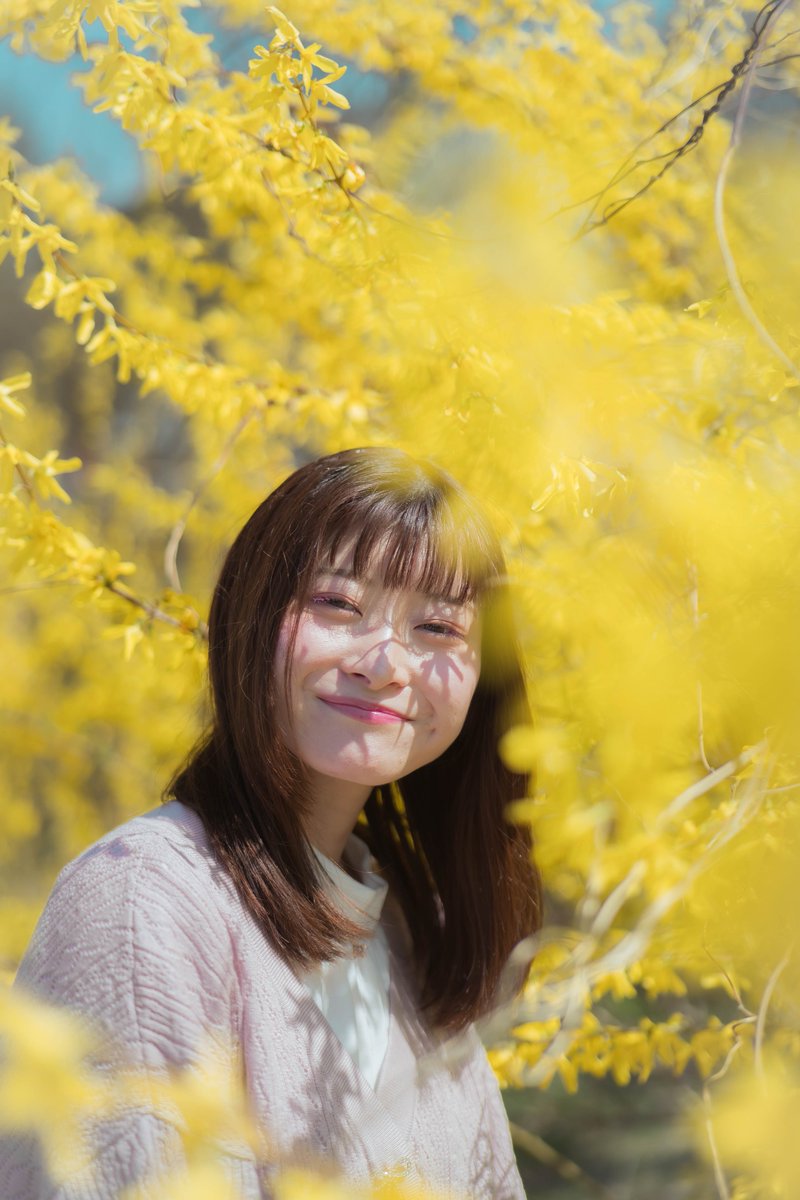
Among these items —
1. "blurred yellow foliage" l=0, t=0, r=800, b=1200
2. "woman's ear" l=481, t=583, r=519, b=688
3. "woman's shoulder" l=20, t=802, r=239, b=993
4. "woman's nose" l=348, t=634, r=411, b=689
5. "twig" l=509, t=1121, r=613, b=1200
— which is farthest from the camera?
"twig" l=509, t=1121, r=613, b=1200

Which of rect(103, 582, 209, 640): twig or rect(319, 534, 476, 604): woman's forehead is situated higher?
rect(319, 534, 476, 604): woman's forehead

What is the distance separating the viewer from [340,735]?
0.96 meters

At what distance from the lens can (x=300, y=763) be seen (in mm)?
1019

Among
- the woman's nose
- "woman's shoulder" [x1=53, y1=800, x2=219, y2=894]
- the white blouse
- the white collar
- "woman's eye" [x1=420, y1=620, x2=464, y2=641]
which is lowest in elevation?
the white blouse

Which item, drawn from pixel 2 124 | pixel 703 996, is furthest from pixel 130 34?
pixel 703 996

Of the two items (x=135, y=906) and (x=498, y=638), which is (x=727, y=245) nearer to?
(x=498, y=638)

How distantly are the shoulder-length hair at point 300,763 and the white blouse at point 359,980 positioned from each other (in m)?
0.03

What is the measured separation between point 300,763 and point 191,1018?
258 millimetres

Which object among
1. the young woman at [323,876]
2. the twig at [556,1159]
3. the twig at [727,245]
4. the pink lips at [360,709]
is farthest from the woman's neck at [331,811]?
Answer: the twig at [556,1159]

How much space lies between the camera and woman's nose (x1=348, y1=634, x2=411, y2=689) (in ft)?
3.12

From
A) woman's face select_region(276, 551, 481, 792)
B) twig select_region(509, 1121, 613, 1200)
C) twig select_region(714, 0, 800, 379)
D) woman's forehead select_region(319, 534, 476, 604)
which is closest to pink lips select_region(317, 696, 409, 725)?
woman's face select_region(276, 551, 481, 792)

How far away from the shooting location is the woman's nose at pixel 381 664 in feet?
3.12

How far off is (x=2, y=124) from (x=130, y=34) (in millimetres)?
371

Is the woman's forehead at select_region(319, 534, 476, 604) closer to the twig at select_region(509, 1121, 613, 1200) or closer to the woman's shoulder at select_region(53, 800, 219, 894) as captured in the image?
the woman's shoulder at select_region(53, 800, 219, 894)
